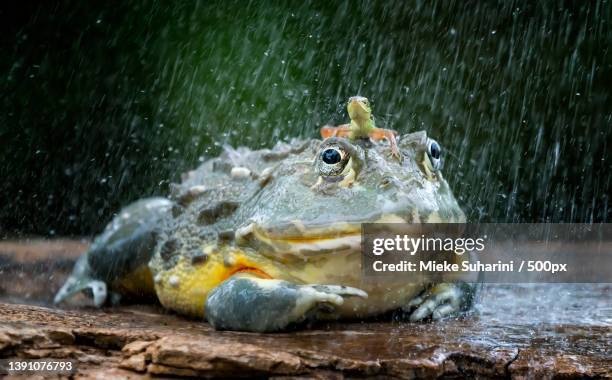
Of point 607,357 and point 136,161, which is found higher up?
point 136,161

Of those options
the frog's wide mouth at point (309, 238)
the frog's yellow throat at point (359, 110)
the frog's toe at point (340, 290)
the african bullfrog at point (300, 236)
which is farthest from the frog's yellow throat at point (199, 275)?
the frog's yellow throat at point (359, 110)

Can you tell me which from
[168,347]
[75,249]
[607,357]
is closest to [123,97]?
[75,249]

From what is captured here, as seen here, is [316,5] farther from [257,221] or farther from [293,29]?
[257,221]

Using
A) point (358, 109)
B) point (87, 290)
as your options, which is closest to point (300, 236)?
point (358, 109)

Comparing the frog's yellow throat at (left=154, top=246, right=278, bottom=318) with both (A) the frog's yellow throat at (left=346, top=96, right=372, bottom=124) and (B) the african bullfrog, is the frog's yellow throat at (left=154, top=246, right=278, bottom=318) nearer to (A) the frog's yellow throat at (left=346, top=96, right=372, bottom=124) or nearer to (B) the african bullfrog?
(B) the african bullfrog

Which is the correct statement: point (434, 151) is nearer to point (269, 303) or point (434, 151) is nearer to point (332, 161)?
point (332, 161)

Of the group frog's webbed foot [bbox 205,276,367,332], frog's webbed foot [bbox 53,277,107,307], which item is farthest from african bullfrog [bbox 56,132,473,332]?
frog's webbed foot [bbox 53,277,107,307]

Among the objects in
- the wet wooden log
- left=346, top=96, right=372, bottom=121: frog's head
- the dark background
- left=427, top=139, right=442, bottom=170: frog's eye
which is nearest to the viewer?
the wet wooden log
